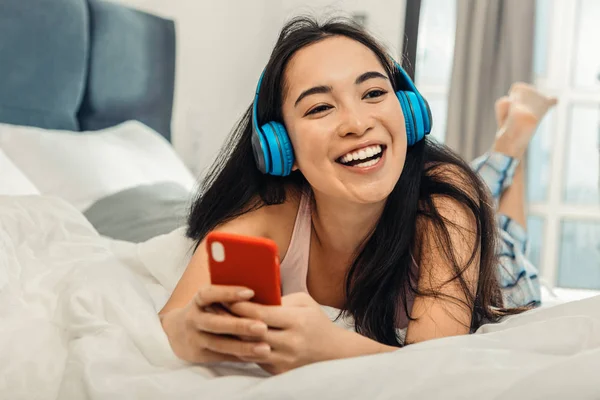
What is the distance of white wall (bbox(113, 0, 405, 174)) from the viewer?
331cm

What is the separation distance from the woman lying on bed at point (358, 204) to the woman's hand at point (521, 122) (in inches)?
45.2

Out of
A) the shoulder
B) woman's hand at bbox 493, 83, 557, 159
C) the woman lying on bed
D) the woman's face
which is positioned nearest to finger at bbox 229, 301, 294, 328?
the woman lying on bed

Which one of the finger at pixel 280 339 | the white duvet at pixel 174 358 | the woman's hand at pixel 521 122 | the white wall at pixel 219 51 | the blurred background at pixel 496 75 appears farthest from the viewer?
the blurred background at pixel 496 75

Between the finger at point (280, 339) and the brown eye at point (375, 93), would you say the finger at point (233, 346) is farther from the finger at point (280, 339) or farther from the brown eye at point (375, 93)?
the brown eye at point (375, 93)

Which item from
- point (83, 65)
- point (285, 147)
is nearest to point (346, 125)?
point (285, 147)

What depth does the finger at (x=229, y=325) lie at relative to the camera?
30.9 inches

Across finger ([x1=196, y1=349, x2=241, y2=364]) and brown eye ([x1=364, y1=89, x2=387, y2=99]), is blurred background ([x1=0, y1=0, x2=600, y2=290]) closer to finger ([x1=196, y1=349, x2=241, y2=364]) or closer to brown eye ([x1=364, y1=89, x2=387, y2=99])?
brown eye ([x1=364, y1=89, x2=387, y2=99])

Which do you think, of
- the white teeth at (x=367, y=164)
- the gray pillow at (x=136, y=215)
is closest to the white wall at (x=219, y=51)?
the gray pillow at (x=136, y=215)

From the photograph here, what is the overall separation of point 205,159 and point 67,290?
8.25 ft

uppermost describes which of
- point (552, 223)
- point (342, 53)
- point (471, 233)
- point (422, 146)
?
point (342, 53)

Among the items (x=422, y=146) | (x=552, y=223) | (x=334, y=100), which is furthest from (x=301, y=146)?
(x=552, y=223)

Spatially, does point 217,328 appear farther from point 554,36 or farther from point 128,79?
point 554,36

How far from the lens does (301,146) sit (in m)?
1.16

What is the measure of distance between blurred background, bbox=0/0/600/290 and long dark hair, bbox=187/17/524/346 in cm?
215
